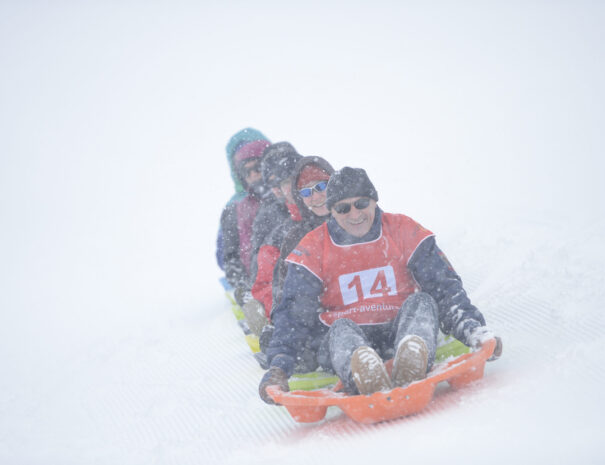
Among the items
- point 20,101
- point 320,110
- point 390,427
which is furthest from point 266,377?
point 20,101

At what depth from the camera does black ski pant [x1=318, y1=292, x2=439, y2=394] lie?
221 cm

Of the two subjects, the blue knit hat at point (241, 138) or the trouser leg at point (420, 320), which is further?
the blue knit hat at point (241, 138)

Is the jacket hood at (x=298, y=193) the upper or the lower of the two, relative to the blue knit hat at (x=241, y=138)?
lower

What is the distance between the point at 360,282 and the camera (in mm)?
2596

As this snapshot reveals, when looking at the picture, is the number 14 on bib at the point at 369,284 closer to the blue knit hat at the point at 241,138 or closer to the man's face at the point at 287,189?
the man's face at the point at 287,189

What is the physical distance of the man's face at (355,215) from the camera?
252 centimetres

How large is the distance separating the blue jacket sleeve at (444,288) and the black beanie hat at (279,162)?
3.86ft

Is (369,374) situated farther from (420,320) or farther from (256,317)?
(256,317)

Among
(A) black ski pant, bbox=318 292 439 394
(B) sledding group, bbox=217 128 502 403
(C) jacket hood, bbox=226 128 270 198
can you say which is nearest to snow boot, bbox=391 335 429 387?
(B) sledding group, bbox=217 128 502 403

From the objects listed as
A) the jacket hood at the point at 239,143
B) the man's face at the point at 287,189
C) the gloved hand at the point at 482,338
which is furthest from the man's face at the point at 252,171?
the gloved hand at the point at 482,338

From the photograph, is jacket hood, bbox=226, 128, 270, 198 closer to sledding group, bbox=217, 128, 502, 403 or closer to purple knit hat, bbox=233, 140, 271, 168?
purple knit hat, bbox=233, 140, 271, 168

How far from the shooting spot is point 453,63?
20.9 m

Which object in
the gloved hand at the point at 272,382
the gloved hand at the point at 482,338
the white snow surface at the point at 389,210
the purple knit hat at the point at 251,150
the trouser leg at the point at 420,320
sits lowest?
the white snow surface at the point at 389,210

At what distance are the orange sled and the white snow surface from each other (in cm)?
6
